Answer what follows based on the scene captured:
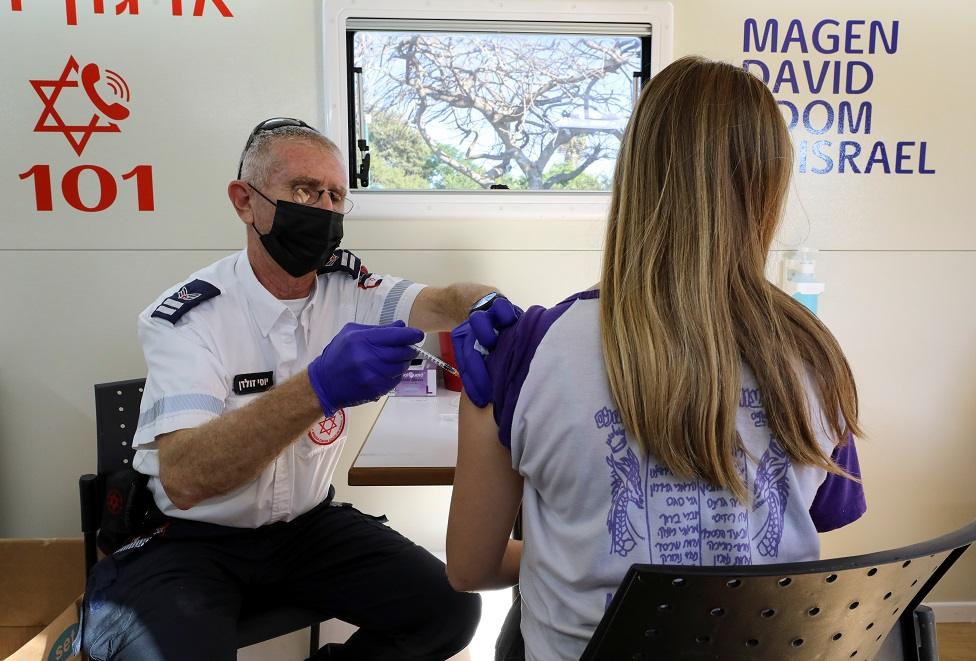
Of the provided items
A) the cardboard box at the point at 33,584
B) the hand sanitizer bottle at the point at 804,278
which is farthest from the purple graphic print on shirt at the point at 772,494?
the cardboard box at the point at 33,584

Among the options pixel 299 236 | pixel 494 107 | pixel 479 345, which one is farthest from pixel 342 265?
pixel 479 345

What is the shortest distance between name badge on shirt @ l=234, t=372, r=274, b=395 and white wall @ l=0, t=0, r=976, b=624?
73 centimetres

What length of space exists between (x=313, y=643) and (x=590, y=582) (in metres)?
1.36

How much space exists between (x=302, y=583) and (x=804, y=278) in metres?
1.74

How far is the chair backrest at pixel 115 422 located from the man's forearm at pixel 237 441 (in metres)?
0.50

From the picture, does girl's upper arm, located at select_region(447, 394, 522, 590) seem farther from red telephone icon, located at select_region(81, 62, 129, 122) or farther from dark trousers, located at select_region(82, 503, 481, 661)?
red telephone icon, located at select_region(81, 62, 129, 122)

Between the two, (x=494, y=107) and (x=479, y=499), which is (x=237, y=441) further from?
(x=494, y=107)

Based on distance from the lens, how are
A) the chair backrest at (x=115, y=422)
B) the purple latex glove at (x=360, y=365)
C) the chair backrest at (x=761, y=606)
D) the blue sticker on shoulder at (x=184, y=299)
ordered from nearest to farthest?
the chair backrest at (x=761, y=606), the purple latex glove at (x=360, y=365), the blue sticker on shoulder at (x=184, y=299), the chair backrest at (x=115, y=422)

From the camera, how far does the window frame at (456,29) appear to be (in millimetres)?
2115

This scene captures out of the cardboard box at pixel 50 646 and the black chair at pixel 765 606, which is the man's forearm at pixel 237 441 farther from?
the black chair at pixel 765 606

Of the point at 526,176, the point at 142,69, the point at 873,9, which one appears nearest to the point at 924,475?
the point at 873,9

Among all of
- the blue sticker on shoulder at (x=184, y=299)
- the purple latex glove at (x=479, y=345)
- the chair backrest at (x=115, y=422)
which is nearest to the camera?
the purple latex glove at (x=479, y=345)

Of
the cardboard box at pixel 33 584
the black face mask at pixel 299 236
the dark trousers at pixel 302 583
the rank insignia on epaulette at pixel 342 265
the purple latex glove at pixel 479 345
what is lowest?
the cardboard box at pixel 33 584

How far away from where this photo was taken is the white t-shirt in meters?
0.81
